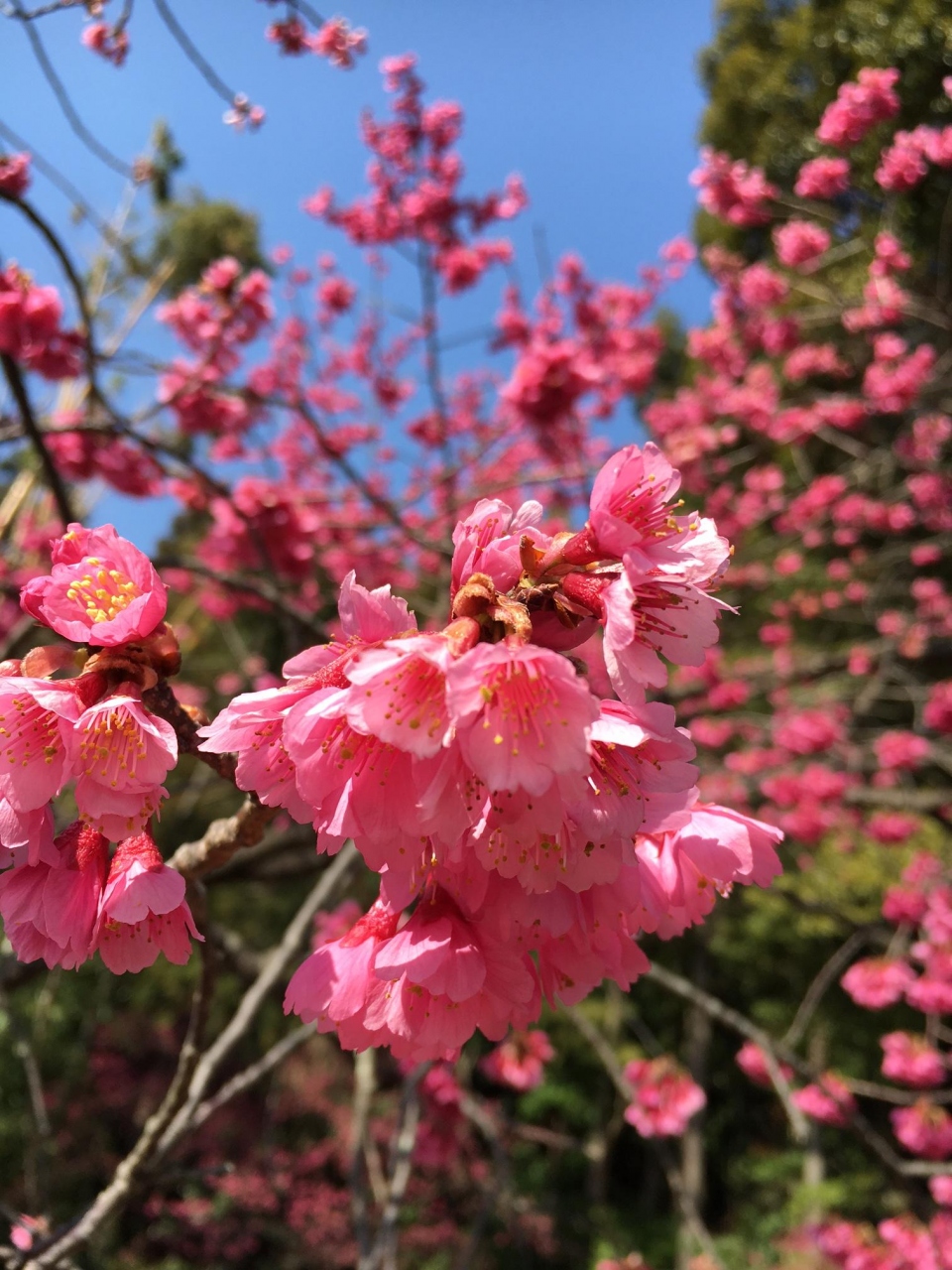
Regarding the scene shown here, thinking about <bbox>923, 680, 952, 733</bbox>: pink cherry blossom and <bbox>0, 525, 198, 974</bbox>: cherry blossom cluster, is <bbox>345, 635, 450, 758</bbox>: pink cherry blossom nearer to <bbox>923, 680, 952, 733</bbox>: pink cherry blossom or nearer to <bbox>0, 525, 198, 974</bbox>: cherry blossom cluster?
<bbox>0, 525, 198, 974</bbox>: cherry blossom cluster

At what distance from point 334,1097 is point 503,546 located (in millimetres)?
8491

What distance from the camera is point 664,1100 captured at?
3158 millimetres

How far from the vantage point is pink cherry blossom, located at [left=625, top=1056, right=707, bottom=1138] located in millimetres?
3059

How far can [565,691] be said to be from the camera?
58 cm

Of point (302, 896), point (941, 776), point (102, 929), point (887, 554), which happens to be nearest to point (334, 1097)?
point (302, 896)

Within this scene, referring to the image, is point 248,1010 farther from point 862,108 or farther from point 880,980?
point 862,108

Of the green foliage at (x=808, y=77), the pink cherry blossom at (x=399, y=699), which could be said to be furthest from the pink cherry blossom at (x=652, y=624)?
the green foliage at (x=808, y=77)

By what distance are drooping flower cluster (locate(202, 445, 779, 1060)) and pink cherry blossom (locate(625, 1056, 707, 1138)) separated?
9.05ft

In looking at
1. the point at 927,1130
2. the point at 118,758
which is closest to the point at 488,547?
the point at 118,758

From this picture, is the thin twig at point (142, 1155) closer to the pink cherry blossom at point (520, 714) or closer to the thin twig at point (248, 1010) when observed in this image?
the thin twig at point (248, 1010)

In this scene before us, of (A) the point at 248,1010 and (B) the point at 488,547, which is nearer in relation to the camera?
(B) the point at 488,547

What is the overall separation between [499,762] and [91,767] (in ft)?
1.23

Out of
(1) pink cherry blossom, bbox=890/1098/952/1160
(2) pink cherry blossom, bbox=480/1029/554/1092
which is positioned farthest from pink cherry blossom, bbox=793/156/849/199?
(2) pink cherry blossom, bbox=480/1029/554/1092

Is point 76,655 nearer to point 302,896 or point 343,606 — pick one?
point 343,606
